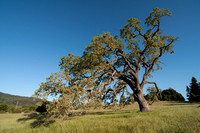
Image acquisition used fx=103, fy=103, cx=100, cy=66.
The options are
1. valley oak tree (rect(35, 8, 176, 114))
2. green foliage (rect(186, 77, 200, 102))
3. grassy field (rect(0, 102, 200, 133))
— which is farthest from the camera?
green foliage (rect(186, 77, 200, 102))

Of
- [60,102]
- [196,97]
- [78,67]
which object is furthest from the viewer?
[196,97]

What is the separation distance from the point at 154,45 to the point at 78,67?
36.3 ft

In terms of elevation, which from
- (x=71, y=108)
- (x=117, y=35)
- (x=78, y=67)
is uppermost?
(x=117, y=35)

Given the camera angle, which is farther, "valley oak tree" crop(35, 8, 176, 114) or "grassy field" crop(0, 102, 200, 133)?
"valley oak tree" crop(35, 8, 176, 114)

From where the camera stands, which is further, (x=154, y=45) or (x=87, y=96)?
(x=154, y=45)

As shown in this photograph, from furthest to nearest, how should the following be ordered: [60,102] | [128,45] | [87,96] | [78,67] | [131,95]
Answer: [128,45]
[131,95]
[78,67]
[87,96]
[60,102]

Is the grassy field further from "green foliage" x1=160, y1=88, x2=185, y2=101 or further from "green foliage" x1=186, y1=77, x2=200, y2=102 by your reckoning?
"green foliage" x1=160, y1=88, x2=185, y2=101

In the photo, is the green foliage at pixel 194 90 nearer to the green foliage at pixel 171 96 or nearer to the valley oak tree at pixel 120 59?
the green foliage at pixel 171 96

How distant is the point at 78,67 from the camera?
14242 mm

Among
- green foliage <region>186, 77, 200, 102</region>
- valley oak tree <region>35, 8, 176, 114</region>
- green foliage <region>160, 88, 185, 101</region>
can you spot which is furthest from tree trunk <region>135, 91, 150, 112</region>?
green foliage <region>160, 88, 185, 101</region>

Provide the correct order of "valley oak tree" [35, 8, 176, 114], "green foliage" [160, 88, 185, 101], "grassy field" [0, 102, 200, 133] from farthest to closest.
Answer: "green foliage" [160, 88, 185, 101]
"valley oak tree" [35, 8, 176, 114]
"grassy field" [0, 102, 200, 133]

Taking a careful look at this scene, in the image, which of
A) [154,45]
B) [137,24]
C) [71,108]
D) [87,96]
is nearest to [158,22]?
[137,24]

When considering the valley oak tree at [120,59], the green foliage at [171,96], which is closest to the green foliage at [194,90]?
the green foliage at [171,96]

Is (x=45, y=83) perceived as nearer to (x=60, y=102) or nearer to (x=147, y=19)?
(x=60, y=102)
